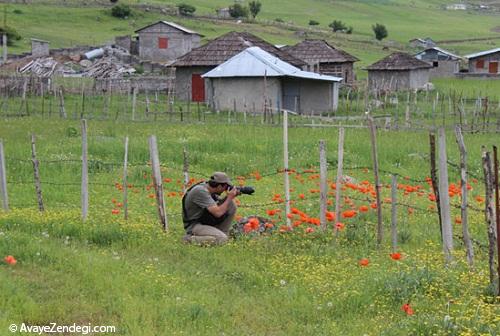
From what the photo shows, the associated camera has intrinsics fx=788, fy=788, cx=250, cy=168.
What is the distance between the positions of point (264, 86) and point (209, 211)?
2658 centimetres

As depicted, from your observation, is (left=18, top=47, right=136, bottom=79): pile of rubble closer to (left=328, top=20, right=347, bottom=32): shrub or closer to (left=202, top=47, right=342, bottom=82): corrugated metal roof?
(left=202, top=47, right=342, bottom=82): corrugated metal roof

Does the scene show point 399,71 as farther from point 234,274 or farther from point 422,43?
point 234,274

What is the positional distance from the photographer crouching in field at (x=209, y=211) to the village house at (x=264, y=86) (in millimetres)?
25547

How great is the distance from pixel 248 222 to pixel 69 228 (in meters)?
2.60

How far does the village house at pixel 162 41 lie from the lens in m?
62.6

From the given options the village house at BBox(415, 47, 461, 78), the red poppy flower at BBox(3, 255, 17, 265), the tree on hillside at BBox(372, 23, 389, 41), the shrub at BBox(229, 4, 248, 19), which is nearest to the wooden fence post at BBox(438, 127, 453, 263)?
the red poppy flower at BBox(3, 255, 17, 265)

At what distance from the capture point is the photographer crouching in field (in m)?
11.0

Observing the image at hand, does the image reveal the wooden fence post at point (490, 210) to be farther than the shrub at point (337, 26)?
No

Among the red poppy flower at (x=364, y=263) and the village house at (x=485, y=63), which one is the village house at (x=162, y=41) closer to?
the village house at (x=485, y=63)

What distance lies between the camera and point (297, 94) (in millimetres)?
39625

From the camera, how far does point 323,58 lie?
170 ft

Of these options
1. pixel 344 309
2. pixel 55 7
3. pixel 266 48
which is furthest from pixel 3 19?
pixel 344 309

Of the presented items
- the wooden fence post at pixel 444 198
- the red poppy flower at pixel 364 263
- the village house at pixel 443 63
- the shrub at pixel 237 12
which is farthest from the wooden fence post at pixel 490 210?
the shrub at pixel 237 12

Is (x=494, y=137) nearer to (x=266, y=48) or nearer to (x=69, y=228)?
(x=69, y=228)
